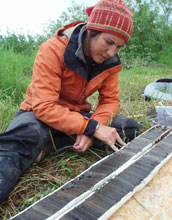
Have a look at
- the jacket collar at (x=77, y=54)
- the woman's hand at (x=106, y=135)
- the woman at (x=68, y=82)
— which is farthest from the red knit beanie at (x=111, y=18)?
the woman's hand at (x=106, y=135)

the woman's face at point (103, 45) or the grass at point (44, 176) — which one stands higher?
the woman's face at point (103, 45)

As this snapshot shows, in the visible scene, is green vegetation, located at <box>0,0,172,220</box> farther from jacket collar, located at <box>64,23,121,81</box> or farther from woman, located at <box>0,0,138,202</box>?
jacket collar, located at <box>64,23,121,81</box>

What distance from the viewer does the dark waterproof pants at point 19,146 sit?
1392mm

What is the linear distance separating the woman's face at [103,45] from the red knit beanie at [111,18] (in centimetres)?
4

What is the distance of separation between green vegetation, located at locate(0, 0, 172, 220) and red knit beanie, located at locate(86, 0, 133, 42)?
0.89 meters

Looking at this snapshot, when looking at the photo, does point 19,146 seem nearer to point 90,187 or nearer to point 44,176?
point 44,176

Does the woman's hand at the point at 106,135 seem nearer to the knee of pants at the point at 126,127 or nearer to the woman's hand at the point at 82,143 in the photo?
the woman's hand at the point at 82,143

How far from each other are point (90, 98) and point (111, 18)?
1.94m

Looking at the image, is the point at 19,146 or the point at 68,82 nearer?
the point at 19,146

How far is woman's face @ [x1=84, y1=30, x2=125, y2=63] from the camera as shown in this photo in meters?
1.67

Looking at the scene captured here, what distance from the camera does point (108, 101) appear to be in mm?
2189

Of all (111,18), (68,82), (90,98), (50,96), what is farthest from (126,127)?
(90,98)

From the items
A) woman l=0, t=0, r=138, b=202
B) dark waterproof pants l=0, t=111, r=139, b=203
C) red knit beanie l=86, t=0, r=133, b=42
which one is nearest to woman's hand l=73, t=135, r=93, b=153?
woman l=0, t=0, r=138, b=202

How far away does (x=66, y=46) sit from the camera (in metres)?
1.77
